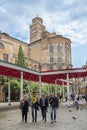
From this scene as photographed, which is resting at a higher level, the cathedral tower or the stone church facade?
the cathedral tower

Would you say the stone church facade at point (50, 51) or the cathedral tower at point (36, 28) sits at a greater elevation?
the cathedral tower at point (36, 28)

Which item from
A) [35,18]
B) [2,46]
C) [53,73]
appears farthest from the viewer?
[35,18]

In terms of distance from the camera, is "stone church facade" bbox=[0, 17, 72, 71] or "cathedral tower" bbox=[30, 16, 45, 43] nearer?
"stone church facade" bbox=[0, 17, 72, 71]

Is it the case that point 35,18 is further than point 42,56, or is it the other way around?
point 35,18

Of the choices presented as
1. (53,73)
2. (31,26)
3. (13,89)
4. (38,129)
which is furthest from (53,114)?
(31,26)

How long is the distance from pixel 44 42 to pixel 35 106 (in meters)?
83.3

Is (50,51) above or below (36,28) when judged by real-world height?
below

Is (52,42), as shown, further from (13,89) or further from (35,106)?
(35,106)

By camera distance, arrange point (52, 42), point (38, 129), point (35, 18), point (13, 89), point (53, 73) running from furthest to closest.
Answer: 1. point (35, 18)
2. point (52, 42)
3. point (13, 89)
4. point (53, 73)
5. point (38, 129)

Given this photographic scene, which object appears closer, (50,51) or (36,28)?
(50,51)

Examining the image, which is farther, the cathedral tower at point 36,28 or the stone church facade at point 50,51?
the cathedral tower at point 36,28

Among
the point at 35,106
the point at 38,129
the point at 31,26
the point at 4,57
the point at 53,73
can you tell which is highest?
the point at 31,26

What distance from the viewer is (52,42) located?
319ft

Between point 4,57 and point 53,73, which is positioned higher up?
point 4,57
